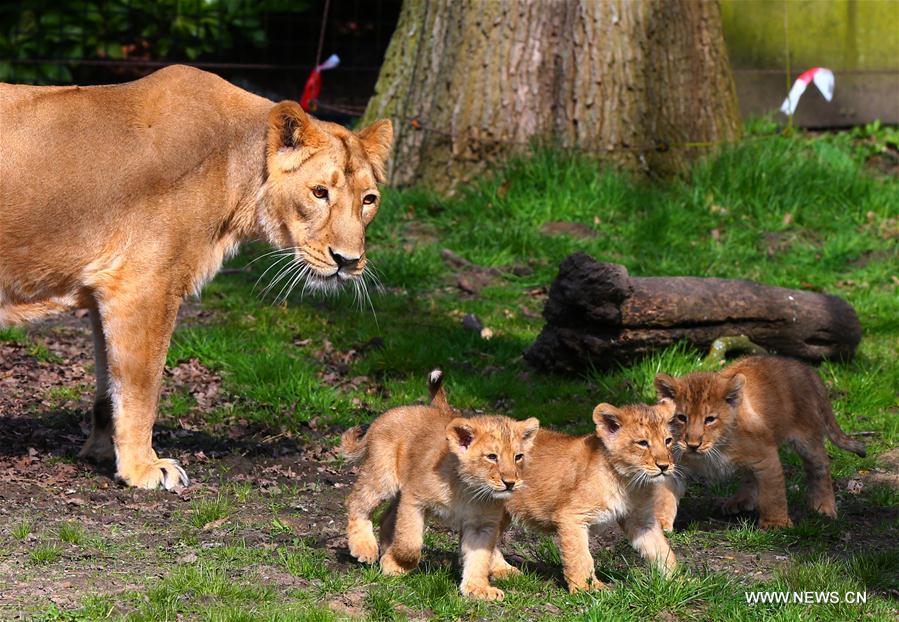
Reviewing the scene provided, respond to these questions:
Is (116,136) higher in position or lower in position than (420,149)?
higher

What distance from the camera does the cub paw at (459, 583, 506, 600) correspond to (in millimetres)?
5043

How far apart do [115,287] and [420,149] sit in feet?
18.4

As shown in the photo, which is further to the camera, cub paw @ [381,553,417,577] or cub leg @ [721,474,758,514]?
cub leg @ [721,474,758,514]

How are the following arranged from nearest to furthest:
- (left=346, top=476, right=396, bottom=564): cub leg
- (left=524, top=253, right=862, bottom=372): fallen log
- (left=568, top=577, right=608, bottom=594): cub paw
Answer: (left=568, top=577, right=608, bottom=594): cub paw < (left=346, top=476, right=396, bottom=564): cub leg < (left=524, top=253, right=862, bottom=372): fallen log

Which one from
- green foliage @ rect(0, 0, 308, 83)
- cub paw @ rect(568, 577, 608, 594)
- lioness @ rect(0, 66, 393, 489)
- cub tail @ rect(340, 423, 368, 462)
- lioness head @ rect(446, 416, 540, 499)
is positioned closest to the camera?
lioness head @ rect(446, 416, 540, 499)

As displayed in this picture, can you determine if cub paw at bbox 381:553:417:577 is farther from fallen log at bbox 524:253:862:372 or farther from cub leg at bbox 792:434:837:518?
fallen log at bbox 524:253:862:372

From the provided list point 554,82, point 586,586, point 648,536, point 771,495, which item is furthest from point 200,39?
point 586,586

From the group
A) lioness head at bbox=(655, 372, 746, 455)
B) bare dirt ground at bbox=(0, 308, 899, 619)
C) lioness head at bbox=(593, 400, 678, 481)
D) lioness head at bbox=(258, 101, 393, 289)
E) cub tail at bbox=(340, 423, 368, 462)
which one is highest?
lioness head at bbox=(258, 101, 393, 289)

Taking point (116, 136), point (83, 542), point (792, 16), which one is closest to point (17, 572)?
point (83, 542)

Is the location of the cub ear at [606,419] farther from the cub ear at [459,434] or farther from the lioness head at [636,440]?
the cub ear at [459,434]

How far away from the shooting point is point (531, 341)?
8.88 meters

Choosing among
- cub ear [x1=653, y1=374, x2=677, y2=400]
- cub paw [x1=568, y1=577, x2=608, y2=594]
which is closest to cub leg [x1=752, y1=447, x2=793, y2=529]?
cub ear [x1=653, y1=374, x2=677, y2=400]

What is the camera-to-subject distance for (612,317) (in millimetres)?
7770

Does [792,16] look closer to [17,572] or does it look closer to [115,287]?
[115,287]
